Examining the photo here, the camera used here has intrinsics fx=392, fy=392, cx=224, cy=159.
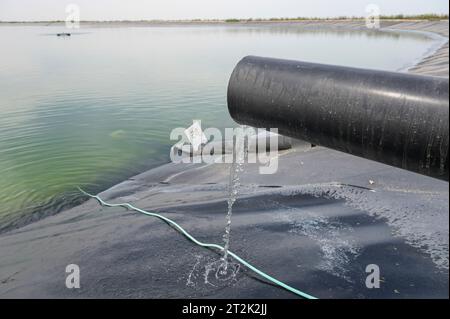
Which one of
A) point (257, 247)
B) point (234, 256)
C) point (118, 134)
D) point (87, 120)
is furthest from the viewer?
point (87, 120)

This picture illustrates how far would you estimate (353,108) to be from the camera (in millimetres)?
1485

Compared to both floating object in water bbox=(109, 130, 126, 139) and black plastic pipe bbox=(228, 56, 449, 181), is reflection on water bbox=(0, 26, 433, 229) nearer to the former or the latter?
floating object in water bbox=(109, 130, 126, 139)

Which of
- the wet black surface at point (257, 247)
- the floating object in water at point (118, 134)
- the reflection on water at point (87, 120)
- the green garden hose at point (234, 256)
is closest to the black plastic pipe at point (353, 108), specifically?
the green garden hose at point (234, 256)

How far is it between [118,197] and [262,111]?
4.22 meters

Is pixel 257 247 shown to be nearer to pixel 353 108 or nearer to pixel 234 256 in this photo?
pixel 234 256

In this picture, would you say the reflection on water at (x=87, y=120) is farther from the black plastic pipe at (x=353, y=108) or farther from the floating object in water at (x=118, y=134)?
the black plastic pipe at (x=353, y=108)

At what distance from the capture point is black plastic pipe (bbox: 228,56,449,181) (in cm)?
132

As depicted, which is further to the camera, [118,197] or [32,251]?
[118,197]

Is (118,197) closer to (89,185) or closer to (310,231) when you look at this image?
(89,185)

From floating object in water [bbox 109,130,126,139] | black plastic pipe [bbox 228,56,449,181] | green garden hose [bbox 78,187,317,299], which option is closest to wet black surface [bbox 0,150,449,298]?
green garden hose [bbox 78,187,317,299]

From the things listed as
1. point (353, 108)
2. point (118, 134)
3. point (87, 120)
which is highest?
point (353, 108)

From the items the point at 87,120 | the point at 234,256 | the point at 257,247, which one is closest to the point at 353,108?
the point at 234,256

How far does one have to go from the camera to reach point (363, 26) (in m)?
56.7
